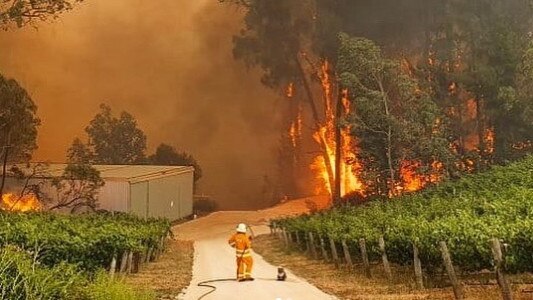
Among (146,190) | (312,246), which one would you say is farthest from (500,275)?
(146,190)

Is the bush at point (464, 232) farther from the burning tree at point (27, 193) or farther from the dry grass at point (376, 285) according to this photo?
the burning tree at point (27, 193)

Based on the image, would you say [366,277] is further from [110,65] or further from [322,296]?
[110,65]

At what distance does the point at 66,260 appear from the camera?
18344 mm

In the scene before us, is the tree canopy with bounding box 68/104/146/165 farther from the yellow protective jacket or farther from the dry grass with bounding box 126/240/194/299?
the yellow protective jacket

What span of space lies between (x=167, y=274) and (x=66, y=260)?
5.72m

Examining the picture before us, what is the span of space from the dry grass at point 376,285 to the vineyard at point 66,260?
650 centimetres

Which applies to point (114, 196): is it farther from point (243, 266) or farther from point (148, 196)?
point (243, 266)

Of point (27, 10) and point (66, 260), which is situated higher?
point (27, 10)

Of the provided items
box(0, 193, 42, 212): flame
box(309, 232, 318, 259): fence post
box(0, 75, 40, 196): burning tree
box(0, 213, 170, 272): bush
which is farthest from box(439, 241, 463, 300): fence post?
box(0, 193, 42, 212): flame

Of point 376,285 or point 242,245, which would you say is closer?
point 376,285

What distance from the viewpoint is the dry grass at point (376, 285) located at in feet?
49.6

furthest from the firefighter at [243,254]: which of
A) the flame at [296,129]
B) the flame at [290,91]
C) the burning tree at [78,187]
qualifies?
the flame at [296,129]

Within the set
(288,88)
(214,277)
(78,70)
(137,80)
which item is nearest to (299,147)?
(288,88)

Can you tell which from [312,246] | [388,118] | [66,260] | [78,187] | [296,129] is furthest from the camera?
[296,129]
